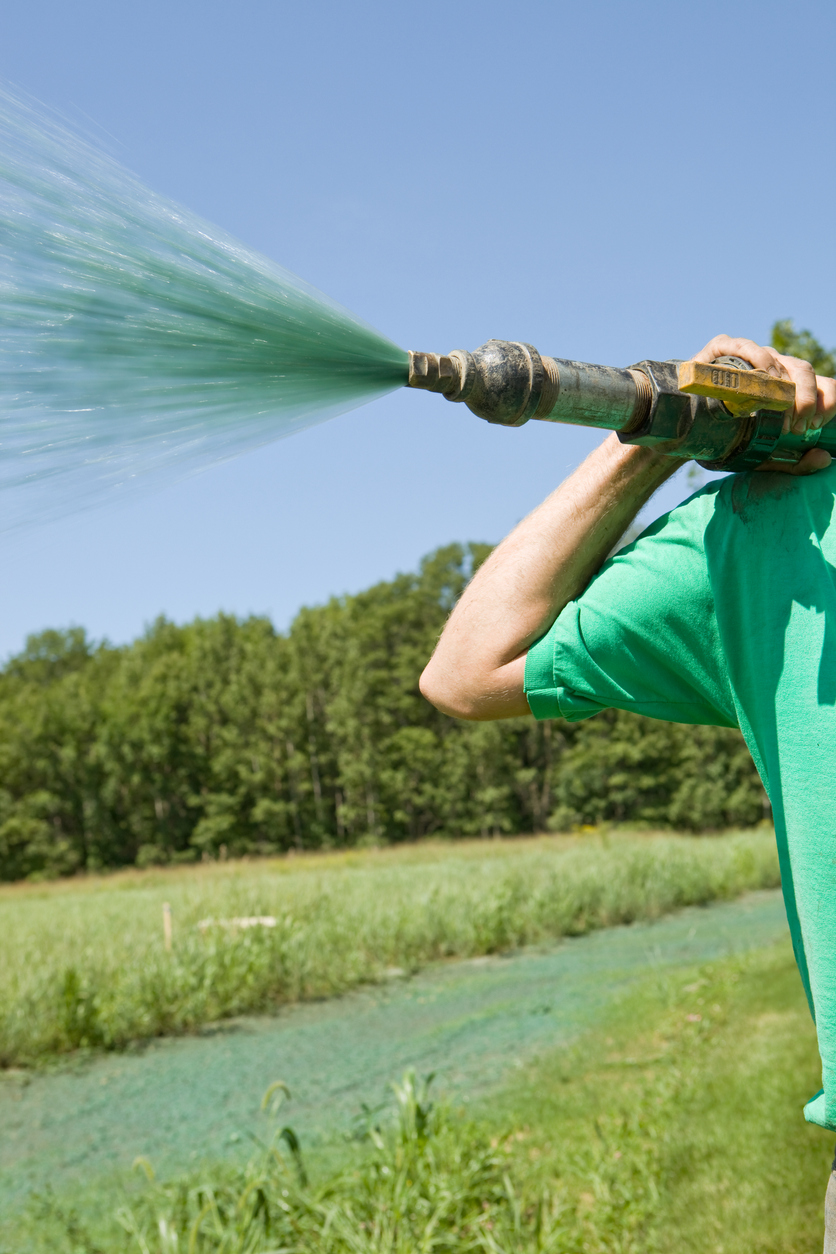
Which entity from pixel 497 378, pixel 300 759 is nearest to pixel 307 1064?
pixel 497 378

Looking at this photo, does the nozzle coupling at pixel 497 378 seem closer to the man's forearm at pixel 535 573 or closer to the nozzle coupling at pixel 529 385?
the nozzle coupling at pixel 529 385

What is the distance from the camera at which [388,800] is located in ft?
193

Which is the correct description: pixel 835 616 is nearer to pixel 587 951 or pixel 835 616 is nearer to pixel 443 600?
pixel 587 951

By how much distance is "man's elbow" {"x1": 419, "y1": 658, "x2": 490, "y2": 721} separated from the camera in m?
1.71

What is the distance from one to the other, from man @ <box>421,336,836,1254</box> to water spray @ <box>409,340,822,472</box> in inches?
2.0

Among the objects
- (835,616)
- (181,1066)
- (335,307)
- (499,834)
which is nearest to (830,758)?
(835,616)

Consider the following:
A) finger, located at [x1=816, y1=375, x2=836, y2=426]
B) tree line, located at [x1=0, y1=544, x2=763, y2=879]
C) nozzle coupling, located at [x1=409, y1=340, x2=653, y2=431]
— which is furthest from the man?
tree line, located at [x1=0, y1=544, x2=763, y2=879]

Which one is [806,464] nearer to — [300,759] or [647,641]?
[647,641]

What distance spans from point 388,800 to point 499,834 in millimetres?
7069

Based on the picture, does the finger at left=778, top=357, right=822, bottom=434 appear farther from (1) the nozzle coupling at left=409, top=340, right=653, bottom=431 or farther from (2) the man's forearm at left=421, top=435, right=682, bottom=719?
(2) the man's forearm at left=421, top=435, right=682, bottom=719

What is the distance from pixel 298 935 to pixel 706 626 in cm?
1242

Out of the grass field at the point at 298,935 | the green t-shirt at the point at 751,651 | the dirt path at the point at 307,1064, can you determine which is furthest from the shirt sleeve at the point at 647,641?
the grass field at the point at 298,935

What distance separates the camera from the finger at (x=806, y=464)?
4.16 feet

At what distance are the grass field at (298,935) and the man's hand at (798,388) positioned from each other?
10506mm
